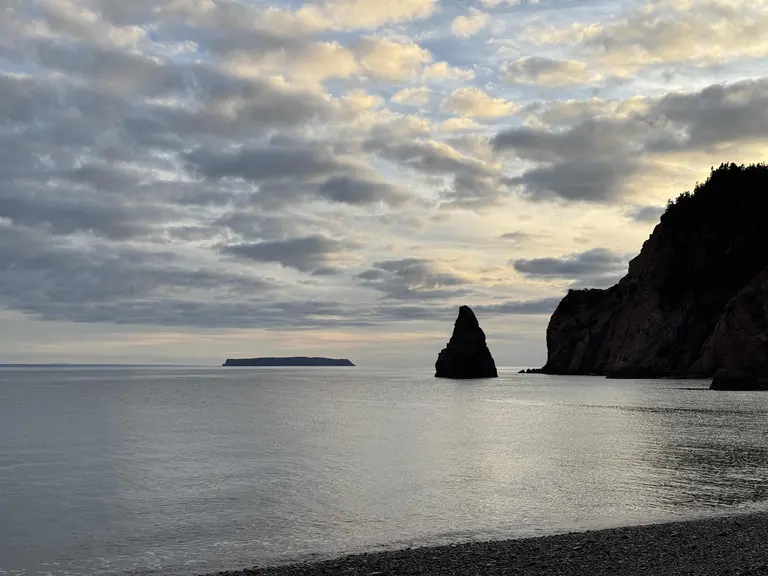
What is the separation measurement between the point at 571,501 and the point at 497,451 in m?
19.6

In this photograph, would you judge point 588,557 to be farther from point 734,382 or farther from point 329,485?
point 734,382

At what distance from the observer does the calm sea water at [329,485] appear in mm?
23391

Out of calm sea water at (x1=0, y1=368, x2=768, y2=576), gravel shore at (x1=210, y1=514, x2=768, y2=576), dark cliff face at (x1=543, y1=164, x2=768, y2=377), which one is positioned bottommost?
calm sea water at (x1=0, y1=368, x2=768, y2=576)

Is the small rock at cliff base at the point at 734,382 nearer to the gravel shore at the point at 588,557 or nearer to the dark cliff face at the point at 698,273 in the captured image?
Result: the dark cliff face at the point at 698,273

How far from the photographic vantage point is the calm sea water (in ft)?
76.7

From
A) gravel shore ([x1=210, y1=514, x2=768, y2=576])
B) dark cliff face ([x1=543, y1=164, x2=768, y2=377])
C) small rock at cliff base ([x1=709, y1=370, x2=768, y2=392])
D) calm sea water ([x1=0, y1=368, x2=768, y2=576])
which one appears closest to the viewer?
gravel shore ([x1=210, y1=514, x2=768, y2=576])

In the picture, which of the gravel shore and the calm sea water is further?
the calm sea water

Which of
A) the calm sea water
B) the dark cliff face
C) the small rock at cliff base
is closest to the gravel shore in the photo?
the calm sea water

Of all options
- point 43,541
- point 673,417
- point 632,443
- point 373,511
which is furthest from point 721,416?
point 43,541

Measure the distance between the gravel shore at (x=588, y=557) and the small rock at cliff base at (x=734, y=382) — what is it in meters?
123

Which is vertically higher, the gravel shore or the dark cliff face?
the dark cliff face

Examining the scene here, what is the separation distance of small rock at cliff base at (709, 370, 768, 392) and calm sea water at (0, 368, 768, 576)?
217ft

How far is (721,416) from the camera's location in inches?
3115

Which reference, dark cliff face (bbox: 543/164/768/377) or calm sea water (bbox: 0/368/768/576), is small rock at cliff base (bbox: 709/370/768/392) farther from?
calm sea water (bbox: 0/368/768/576)
